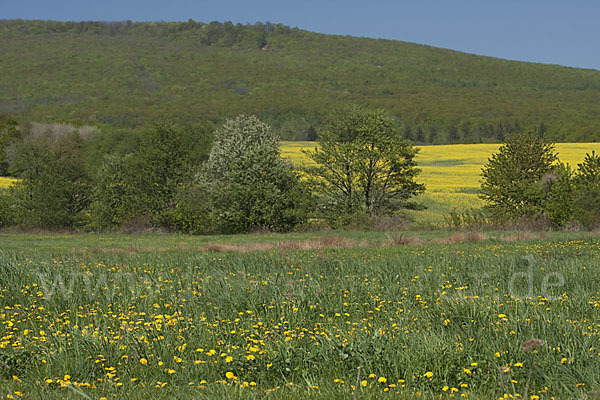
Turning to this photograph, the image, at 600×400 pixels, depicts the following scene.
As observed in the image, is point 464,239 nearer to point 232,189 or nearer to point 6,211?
point 232,189

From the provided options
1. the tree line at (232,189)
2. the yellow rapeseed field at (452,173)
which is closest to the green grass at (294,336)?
the tree line at (232,189)

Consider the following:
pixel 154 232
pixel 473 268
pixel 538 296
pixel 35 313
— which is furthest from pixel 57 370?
pixel 154 232

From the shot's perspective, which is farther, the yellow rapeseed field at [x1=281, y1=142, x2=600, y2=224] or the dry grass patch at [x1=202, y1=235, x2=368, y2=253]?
the yellow rapeseed field at [x1=281, y1=142, x2=600, y2=224]

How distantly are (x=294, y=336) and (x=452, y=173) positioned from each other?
52.5 metres

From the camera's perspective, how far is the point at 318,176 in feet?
128

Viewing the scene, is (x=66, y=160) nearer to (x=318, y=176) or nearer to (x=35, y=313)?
(x=318, y=176)

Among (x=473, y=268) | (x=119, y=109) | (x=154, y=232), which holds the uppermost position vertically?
(x=119, y=109)

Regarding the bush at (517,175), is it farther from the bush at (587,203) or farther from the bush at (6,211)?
the bush at (6,211)

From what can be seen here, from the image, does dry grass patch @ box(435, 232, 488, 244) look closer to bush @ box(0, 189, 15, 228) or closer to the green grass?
the green grass

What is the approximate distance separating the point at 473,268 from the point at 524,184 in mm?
22051

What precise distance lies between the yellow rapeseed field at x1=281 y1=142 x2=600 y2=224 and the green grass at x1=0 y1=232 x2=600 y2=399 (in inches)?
1098

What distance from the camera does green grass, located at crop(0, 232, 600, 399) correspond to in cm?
545

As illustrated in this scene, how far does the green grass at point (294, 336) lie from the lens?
5.45m

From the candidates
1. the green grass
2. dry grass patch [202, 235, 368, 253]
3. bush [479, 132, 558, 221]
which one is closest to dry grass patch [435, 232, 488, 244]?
dry grass patch [202, 235, 368, 253]
